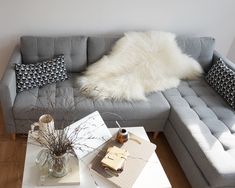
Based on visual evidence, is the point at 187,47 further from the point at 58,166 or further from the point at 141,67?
the point at 58,166

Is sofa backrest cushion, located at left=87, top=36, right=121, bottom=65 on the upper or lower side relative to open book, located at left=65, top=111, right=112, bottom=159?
upper

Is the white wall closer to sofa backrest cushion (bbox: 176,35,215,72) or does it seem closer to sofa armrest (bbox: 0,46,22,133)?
sofa backrest cushion (bbox: 176,35,215,72)

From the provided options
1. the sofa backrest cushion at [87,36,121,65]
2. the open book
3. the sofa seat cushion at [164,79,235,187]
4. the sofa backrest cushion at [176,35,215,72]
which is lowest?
the open book

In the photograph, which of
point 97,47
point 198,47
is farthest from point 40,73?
point 198,47

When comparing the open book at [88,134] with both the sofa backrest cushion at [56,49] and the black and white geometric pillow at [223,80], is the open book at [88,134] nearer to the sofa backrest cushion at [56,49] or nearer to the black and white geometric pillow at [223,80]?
the sofa backrest cushion at [56,49]

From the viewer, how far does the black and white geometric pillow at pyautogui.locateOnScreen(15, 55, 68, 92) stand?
2.23m

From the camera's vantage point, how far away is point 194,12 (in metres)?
2.80

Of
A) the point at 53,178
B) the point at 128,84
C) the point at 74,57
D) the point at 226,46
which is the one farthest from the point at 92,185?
the point at 226,46

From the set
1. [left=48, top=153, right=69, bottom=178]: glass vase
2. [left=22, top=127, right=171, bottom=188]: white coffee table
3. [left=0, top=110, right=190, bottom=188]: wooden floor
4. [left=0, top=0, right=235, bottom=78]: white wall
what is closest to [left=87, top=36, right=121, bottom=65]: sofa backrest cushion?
[left=0, top=0, right=235, bottom=78]: white wall

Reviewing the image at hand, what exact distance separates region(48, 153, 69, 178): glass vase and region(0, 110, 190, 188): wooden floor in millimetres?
558

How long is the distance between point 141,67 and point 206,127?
857mm

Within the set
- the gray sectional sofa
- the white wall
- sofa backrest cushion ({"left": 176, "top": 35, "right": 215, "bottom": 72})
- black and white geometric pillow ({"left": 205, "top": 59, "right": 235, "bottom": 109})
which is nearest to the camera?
the gray sectional sofa

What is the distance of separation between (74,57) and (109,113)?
715 mm

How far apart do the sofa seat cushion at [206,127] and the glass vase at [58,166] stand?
0.95 metres
